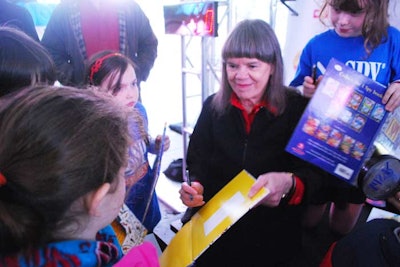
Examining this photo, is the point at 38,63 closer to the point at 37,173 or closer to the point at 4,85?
the point at 4,85

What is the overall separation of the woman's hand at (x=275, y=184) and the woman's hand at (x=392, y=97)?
40cm

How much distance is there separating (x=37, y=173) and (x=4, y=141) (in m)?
0.08

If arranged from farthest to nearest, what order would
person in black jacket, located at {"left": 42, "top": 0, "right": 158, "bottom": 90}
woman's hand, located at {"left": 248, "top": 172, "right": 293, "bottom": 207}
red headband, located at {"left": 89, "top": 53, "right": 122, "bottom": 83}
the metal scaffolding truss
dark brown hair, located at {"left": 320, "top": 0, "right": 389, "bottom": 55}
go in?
the metal scaffolding truss, person in black jacket, located at {"left": 42, "top": 0, "right": 158, "bottom": 90}, red headband, located at {"left": 89, "top": 53, "right": 122, "bottom": 83}, dark brown hair, located at {"left": 320, "top": 0, "right": 389, "bottom": 55}, woman's hand, located at {"left": 248, "top": 172, "right": 293, "bottom": 207}

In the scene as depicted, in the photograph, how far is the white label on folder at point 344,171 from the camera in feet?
3.36

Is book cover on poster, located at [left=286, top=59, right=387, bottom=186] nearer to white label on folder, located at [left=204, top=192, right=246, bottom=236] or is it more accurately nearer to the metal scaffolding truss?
white label on folder, located at [left=204, top=192, right=246, bottom=236]

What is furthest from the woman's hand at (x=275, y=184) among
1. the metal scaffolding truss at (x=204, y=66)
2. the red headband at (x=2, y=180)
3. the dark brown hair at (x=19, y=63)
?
the metal scaffolding truss at (x=204, y=66)

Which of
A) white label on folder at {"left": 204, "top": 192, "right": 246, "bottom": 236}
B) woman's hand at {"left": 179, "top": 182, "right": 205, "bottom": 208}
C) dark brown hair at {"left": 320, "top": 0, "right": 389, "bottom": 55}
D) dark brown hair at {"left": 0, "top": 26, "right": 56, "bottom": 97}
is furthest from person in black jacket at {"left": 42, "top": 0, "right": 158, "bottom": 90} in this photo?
white label on folder at {"left": 204, "top": 192, "right": 246, "bottom": 236}

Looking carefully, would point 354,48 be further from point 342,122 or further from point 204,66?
point 204,66

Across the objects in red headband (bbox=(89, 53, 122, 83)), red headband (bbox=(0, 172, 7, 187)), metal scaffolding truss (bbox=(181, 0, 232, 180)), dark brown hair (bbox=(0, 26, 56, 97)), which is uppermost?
dark brown hair (bbox=(0, 26, 56, 97))

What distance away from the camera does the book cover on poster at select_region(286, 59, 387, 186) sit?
3.25 feet

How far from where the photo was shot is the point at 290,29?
2387mm

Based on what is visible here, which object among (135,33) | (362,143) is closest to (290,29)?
(135,33)

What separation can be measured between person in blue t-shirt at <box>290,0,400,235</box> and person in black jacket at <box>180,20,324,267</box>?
7.4 inches

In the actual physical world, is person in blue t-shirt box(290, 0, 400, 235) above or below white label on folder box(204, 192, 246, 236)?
above
